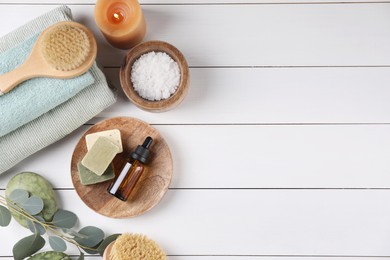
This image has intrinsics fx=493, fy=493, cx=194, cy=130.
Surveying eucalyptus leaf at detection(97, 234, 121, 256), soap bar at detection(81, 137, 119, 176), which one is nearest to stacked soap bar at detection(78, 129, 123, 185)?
soap bar at detection(81, 137, 119, 176)

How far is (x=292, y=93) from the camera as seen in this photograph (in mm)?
889

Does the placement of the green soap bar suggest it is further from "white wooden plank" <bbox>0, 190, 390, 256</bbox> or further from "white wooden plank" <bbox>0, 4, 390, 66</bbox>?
"white wooden plank" <bbox>0, 4, 390, 66</bbox>

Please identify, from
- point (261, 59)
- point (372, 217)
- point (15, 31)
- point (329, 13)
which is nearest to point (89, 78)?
point (15, 31)

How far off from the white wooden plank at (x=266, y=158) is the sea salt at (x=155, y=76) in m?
0.09

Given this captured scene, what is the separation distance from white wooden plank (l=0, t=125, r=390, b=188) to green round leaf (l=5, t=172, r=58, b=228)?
3cm

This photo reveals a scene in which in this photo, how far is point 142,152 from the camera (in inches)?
32.2

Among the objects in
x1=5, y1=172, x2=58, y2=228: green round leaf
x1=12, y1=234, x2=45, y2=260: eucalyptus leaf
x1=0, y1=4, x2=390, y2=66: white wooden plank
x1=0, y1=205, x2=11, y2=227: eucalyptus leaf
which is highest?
x1=0, y1=4, x2=390, y2=66: white wooden plank

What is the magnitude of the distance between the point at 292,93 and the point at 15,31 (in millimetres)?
496

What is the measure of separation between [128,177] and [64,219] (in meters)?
0.14

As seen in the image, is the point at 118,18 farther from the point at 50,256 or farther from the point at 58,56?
the point at 50,256

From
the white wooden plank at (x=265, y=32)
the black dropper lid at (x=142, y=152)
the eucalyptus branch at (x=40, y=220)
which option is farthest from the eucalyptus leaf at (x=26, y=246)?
the white wooden plank at (x=265, y=32)

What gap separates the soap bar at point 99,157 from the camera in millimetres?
810

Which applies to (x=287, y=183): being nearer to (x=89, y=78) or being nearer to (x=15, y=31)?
(x=89, y=78)

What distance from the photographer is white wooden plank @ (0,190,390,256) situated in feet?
2.91
